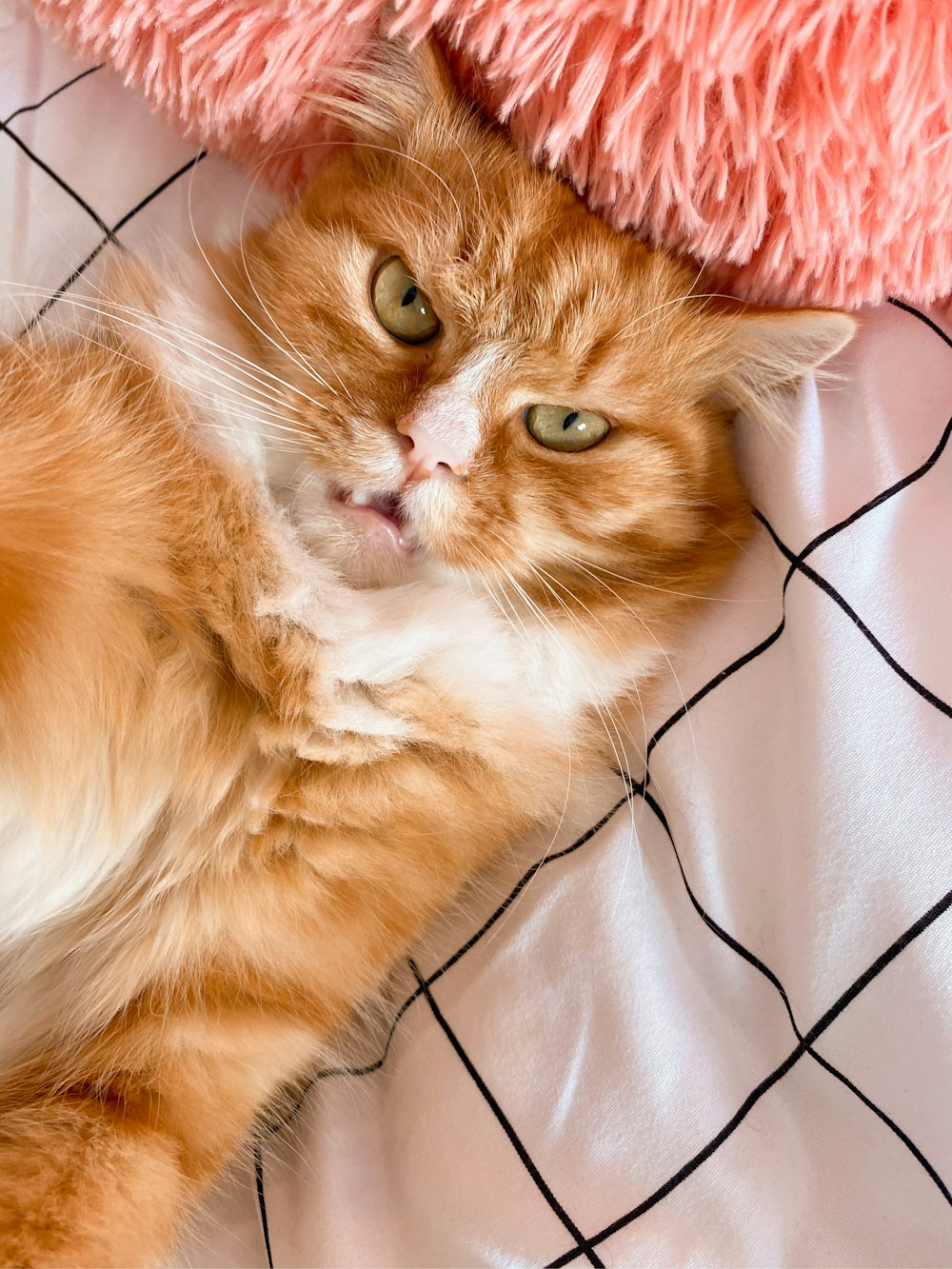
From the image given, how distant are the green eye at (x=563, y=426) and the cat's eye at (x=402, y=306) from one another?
0.53 feet

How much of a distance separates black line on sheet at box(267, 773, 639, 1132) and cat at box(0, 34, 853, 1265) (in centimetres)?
6

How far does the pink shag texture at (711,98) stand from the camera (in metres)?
0.86

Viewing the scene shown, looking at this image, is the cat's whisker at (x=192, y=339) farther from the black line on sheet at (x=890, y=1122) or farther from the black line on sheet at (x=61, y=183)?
the black line on sheet at (x=890, y=1122)

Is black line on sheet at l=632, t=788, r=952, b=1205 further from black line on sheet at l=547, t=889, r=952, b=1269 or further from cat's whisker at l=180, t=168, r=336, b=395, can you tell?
cat's whisker at l=180, t=168, r=336, b=395

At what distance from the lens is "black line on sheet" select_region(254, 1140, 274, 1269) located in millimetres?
1073

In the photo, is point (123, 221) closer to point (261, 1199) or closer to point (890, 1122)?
point (261, 1199)

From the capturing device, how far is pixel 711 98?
94cm

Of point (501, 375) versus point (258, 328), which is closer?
point (501, 375)

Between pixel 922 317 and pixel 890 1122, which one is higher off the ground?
pixel 922 317

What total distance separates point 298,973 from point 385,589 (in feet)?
1.51

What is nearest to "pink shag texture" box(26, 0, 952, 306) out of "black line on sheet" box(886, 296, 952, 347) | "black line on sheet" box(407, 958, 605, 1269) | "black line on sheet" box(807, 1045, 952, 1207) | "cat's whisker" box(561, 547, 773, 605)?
"black line on sheet" box(886, 296, 952, 347)

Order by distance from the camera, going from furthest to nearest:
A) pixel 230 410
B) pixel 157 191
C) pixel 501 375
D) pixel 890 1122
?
pixel 157 191 → pixel 230 410 → pixel 501 375 → pixel 890 1122

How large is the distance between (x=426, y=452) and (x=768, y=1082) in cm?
77

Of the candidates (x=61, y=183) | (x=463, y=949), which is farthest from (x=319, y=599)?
(x=61, y=183)
